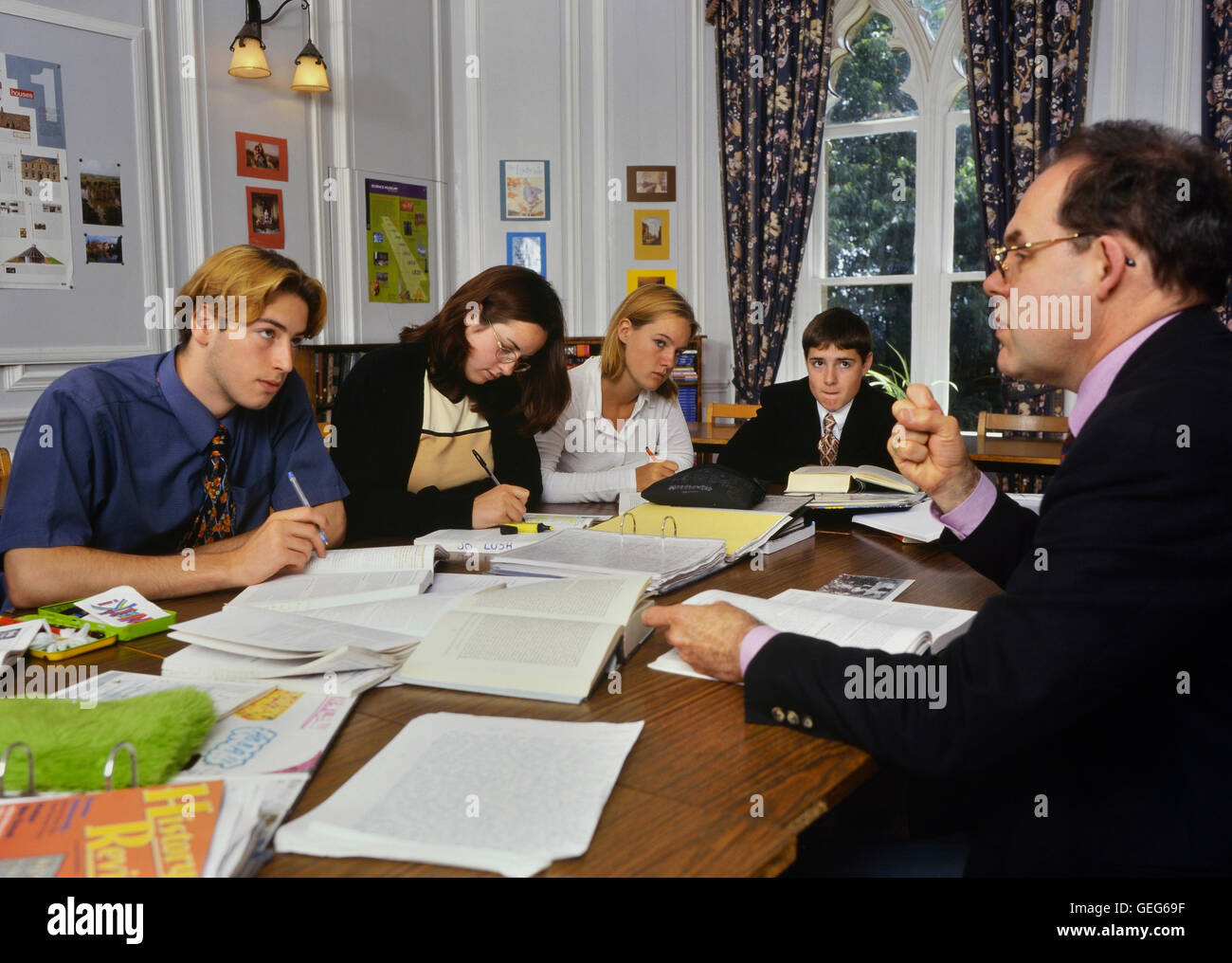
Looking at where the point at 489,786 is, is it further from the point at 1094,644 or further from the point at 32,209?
the point at 32,209

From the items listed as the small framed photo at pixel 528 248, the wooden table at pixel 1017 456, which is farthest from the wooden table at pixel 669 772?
the small framed photo at pixel 528 248

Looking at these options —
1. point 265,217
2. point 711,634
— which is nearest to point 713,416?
point 265,217

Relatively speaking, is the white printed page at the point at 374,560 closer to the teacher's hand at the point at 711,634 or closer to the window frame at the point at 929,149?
the teacher's hand at the point at 711,634

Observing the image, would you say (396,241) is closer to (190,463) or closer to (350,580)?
(190,463)

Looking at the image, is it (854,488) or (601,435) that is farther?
(601,435)

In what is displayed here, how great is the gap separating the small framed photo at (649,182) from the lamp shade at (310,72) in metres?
1.65

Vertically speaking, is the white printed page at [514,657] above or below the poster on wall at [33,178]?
below

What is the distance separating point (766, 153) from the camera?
17.6 feet

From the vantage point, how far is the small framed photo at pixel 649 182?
17.7 feet

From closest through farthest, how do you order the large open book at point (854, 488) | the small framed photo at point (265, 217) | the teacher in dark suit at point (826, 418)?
1. the large open book at point (854, 488)
2. the teacher in dark suit at point (826, 418)
3. the small framed photo at point (265, 217)

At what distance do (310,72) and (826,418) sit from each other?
2811 millimetres

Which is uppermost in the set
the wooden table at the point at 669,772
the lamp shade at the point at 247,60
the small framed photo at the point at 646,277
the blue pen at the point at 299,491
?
the lamp shade at the point at 247,60

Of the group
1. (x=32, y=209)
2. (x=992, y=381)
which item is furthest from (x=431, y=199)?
(x=992, y=381)

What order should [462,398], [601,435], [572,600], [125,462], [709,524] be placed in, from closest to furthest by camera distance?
1. [572,600]
2. [125,462]
3. [709,524]
4. [462,398]
5. [601,435]
